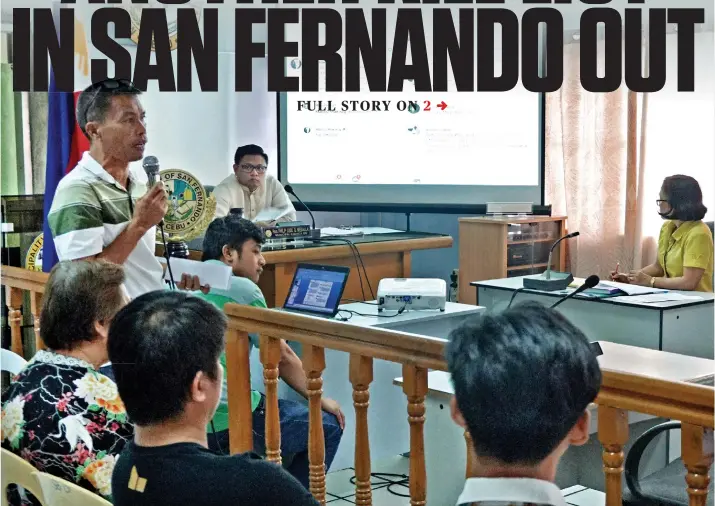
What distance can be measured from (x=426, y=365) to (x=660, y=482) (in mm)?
899

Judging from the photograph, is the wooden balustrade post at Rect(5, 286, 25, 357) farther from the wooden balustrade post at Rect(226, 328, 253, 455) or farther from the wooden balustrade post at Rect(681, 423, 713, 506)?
the wooden balustrade post at Rect(681, 423, 713, 506)

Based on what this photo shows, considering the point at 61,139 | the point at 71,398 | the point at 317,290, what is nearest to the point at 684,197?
the point at 317,290

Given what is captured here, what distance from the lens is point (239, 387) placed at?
2.12m

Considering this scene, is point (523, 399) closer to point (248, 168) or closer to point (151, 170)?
point (151, 170)

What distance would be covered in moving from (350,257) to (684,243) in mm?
1580

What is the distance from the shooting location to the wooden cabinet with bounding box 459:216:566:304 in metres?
6.05

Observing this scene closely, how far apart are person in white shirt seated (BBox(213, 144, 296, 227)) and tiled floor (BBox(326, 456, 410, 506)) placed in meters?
2.08

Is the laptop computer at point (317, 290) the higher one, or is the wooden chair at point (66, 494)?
the laptop computer at point (317, 290)

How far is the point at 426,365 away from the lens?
166 centimetres

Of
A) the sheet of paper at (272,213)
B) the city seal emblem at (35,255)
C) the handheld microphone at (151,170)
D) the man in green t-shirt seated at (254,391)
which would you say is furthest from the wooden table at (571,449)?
the sheet of paper at (272,213)

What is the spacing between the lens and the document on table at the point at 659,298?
12.0ft

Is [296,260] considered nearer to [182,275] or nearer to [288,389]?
[288,389]

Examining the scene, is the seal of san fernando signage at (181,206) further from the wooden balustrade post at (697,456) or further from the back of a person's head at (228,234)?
the wooden balustrade post at (697,456)

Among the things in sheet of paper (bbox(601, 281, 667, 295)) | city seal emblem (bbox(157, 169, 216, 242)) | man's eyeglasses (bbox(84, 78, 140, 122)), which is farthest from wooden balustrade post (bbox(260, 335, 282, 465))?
sheet of paper (bbox(601, 281, 667, 295))
